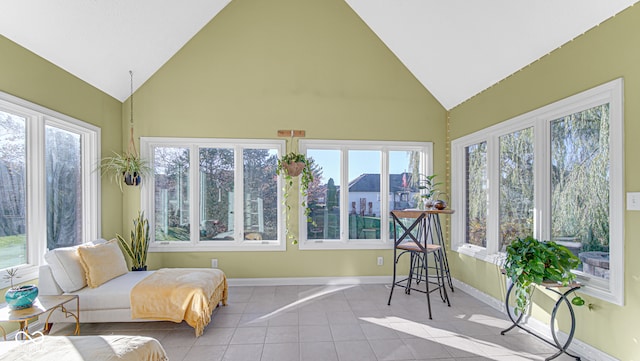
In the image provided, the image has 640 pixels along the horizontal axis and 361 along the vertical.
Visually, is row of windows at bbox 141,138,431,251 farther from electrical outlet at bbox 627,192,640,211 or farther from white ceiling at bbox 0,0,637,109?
electrical outlet at bbox 627,192,640,211

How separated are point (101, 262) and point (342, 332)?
257 centimetres

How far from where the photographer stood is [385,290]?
163 inches

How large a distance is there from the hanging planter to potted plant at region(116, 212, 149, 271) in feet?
1.95

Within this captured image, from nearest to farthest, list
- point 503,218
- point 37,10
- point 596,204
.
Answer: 1. point 596,204
2. point 37,10
3. point 503,218

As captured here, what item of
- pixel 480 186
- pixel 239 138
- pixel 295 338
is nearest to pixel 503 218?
pixel 480 186

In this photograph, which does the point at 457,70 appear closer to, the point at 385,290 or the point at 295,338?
the point at 385,290

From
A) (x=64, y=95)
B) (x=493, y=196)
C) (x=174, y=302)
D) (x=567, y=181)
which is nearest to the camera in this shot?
(x=567, y=181)

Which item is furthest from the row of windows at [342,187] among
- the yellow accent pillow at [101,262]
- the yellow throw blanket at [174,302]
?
the yellow throw blanket at [174,302]

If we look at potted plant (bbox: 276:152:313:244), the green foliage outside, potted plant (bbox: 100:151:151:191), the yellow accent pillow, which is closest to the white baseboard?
potted plant (bbox: 276:152:313:244)

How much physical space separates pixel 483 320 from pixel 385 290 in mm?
1279

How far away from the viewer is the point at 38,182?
2.97 meters

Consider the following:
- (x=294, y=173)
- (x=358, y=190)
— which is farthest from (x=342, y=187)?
(x=294, y=173)

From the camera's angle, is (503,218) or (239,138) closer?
(503,218)

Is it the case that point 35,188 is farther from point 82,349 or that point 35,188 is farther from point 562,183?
point 562,183
